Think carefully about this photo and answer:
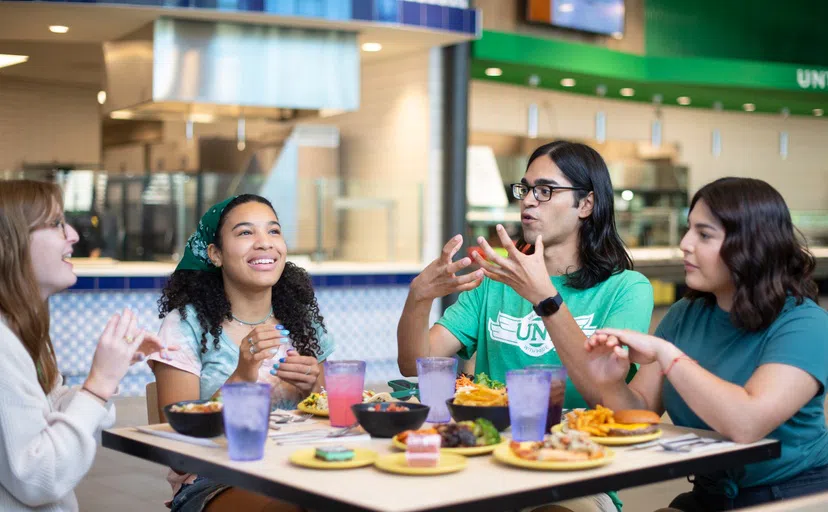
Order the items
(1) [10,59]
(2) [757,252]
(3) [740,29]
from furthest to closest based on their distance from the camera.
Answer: (3) [740,29] < (1) [10,59] < (2) [757,252]

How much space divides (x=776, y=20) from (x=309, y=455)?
1325 centimetres

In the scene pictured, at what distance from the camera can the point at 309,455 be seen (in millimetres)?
1825

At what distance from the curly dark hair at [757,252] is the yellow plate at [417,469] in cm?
78

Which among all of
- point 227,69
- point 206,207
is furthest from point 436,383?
point 206,207

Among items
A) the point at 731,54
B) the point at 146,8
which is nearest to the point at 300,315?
the point at 146,8

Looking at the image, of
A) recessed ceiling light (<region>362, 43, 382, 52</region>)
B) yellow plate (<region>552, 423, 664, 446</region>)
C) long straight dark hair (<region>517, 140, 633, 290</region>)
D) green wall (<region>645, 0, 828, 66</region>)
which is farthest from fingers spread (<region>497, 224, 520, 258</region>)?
green wall (<region>645, 0, 828, 66</region>)

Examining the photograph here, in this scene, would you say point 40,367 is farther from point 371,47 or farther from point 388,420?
point 371,47

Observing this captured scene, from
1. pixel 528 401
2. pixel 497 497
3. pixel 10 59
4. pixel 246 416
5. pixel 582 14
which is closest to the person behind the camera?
pixel 497 497

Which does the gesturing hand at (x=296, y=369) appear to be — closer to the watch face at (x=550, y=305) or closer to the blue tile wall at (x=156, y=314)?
the watch face at (x=550, y=305)

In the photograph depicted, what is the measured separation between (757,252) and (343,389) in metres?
0.92

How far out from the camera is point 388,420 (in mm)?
1986

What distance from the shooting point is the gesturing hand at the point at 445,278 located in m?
2.60

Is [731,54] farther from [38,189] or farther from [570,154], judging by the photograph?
[38,189]

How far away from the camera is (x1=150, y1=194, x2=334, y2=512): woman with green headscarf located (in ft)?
8.52
